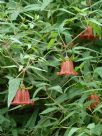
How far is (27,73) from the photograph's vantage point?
201 cm

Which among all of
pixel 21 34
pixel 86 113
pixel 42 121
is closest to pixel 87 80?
pixel 86 113

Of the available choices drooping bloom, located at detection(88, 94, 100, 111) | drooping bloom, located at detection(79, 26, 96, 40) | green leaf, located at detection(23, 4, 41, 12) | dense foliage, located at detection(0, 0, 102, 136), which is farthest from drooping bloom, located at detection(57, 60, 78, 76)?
green leaf, located at detection(23, 4, 41, 12)

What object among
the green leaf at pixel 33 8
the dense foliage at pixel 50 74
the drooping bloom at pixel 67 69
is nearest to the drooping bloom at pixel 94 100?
the dense foliage at pixel 50 74

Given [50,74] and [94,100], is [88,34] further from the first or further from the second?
[94,100]

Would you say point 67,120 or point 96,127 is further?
point 67,120

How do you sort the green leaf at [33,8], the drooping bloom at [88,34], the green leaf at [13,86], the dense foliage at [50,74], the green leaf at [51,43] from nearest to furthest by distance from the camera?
the green leaf at [13,86], the dense foliage at [50,74], the green leaf at [51,43], the drooping bloom at [88,34], the green leaf at [33,8]

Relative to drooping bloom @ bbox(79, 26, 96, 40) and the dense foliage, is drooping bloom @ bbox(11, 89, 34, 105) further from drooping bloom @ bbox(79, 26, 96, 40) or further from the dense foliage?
drooping bloom @ bbox(79, 26, 96, 40)

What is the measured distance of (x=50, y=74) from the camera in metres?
2.13

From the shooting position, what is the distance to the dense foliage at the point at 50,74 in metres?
1.90

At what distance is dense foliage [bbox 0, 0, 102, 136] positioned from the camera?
6.23 feet

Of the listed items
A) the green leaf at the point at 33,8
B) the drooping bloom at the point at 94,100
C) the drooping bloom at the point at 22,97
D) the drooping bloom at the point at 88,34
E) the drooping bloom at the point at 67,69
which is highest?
the green leaf at the point at 33,8

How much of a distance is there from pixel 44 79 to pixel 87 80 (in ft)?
0.64

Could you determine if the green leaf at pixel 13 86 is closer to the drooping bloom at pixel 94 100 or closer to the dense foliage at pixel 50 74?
the dense foliage at pixel 50 74

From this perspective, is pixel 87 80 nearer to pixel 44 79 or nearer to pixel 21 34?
pixel 44 79
